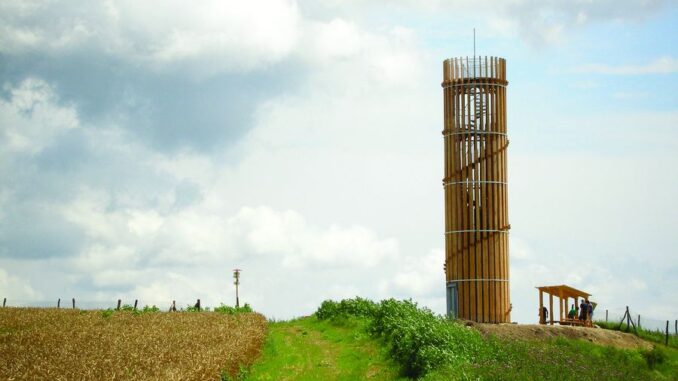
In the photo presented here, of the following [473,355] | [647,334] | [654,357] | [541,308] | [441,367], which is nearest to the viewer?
[441,367]

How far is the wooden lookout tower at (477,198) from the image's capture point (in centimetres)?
5088

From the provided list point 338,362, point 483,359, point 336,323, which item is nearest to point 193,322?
point 336,323

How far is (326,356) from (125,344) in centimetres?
704

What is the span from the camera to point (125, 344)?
124 feet

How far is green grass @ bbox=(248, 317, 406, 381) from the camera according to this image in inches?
1372

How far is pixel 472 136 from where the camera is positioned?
51.5 meters

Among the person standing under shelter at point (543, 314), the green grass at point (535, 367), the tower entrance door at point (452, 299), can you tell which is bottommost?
the green grass at point (535, 367)

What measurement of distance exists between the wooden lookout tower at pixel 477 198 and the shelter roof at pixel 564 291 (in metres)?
1.99

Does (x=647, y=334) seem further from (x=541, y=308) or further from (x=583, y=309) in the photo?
(x=541, y=308)

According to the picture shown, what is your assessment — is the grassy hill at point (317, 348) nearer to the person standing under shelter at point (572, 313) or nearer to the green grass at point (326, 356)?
the green grass at point (326, 356)

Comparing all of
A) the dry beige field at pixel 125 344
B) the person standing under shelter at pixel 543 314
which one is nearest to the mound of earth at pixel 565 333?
the person standing under shelter at pixel 543 314

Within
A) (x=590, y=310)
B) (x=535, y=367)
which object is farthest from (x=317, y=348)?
(x=590, y=310)

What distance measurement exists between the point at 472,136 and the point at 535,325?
9.63 metres

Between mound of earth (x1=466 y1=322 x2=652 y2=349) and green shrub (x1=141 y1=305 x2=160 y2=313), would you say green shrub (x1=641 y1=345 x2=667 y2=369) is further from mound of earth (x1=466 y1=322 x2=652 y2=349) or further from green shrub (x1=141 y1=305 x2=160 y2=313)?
green shrub (x1=141 y1=305 x2=160 y2=313)
